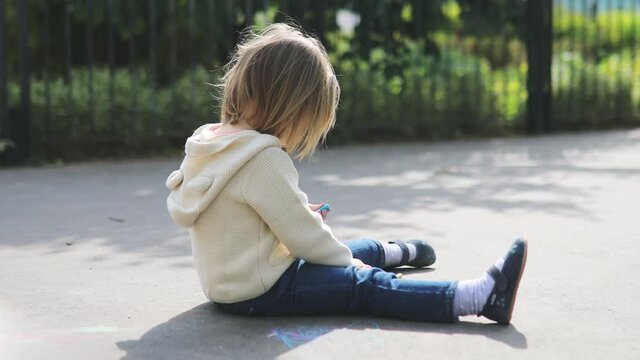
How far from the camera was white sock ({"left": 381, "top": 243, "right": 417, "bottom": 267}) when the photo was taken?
3803 mm

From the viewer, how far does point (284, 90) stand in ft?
10.5

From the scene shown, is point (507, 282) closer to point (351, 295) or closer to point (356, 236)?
point (351, 295)

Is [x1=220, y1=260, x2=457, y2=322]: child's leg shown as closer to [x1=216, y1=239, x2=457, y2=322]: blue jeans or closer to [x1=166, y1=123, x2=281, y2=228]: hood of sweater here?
[x1=216, y1=239, x2=457, y2=322]: blue jeans

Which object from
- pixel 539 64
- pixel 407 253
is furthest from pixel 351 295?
pixel 539 64

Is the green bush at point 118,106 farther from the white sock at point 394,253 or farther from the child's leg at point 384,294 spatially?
the child's leg at point 384,294

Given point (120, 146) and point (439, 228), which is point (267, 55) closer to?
point (439, 228)

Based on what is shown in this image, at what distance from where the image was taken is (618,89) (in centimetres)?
949

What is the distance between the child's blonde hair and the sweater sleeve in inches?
3.5

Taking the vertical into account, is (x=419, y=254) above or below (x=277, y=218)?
below

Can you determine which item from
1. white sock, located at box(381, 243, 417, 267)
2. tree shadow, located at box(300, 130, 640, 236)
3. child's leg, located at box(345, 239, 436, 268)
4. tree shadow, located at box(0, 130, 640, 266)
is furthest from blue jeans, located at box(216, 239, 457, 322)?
tree shadow, located at box(300, 130, 640, 236)

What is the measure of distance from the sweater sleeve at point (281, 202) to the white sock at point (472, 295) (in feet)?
1.47

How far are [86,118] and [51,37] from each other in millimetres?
1019

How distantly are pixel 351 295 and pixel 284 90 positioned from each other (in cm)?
65

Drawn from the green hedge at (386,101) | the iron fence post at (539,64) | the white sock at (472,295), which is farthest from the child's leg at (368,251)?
the iron fence post at (539,64)
